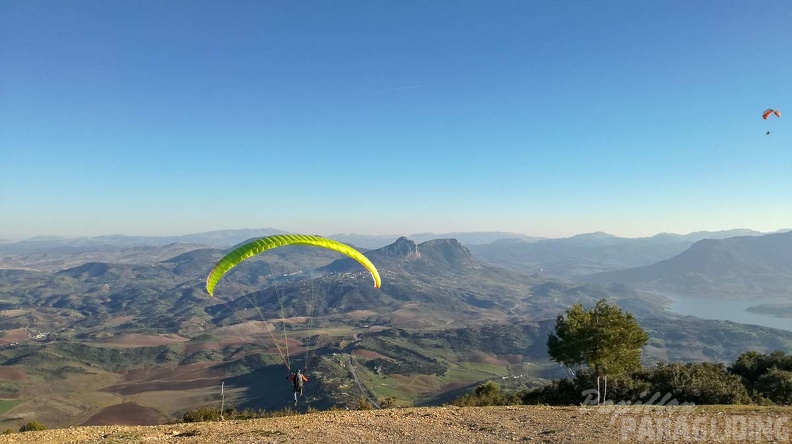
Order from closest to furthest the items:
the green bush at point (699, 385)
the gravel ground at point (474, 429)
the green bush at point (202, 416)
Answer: the gravel ground at point (474, 429) < the green bush at point (202, 416) < the green bush at point (699, 385)

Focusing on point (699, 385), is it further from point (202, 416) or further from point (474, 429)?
point (202, 416)

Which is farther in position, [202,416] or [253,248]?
[202,416]

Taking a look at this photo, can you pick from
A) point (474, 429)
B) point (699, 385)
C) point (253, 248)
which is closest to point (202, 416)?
point (253, 248)

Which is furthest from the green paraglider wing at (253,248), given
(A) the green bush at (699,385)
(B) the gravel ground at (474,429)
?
(A) the green bush at (699,385)

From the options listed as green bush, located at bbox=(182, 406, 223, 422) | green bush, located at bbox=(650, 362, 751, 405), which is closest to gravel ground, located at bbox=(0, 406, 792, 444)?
green bush, located at bbox=(182, 406, 223, 422)

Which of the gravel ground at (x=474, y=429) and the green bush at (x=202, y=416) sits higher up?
the gravel ground at (x=474, y=429)

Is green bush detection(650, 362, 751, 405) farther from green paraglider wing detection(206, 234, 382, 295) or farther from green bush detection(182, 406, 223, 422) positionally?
green bush detection(182, 406, 223, 422)

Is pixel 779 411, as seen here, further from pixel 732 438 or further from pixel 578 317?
pixel 578 317

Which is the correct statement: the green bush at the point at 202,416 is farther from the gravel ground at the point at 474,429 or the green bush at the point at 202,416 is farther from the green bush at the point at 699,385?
the green bush at the point at 699,385

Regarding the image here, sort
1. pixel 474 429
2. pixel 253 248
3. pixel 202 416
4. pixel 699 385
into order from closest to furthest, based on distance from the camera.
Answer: pixel 474 429 → pixel 253 248 → pixel 202 416 → pixel 699 385
